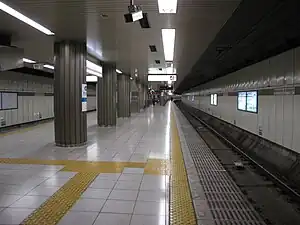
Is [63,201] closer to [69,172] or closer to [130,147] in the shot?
[69,172]

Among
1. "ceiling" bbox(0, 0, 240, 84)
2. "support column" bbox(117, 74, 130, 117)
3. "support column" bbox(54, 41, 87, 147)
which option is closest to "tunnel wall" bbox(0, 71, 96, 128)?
"ceiling" bbox(0, 0, 240, 84)

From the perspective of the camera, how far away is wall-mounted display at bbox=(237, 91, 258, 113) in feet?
29.3

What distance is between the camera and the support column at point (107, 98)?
552 inches

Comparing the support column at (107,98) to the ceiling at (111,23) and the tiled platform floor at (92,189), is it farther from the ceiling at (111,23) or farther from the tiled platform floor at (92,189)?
the tiled platform floor at (92,189)

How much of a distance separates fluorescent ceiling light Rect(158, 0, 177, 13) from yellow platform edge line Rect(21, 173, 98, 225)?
3.33 meters

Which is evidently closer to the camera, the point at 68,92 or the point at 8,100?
the point at 68,92

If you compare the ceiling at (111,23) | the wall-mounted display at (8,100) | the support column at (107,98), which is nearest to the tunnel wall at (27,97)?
the wall-mounted display at (8,100)

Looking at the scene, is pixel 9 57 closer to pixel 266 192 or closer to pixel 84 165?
pixel 84 165

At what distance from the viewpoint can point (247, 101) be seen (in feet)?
32.0

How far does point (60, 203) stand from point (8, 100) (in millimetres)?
10719

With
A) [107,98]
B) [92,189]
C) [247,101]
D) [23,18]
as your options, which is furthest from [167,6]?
[107,98]

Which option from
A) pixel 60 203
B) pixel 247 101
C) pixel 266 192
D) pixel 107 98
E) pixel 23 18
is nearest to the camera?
pixel 60 203

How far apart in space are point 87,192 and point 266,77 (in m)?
5.91

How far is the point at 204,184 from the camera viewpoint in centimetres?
493
